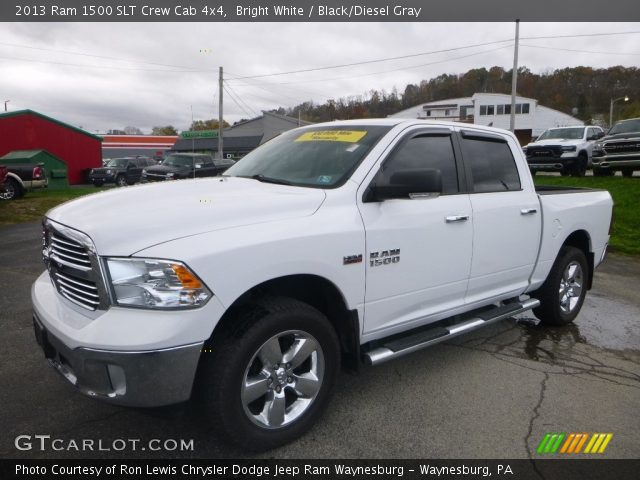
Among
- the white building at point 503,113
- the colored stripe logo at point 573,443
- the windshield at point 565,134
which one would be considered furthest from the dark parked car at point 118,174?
the white building at point 503,113

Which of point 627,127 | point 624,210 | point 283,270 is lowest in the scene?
point 624,210

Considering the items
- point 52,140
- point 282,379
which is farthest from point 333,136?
point 52,140

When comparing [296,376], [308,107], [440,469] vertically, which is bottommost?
[440,469]

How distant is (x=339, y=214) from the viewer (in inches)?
115

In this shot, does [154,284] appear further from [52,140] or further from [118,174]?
[52,140]

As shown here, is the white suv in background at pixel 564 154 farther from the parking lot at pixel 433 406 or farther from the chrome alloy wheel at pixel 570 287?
the parking lot at pixel 433 406

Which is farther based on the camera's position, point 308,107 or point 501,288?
point 308,107

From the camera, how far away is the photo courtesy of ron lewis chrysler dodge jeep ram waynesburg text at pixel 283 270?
2.29m

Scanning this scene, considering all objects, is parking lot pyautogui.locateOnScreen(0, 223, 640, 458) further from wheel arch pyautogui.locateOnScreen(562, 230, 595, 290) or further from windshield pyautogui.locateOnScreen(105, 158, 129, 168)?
windshield pyautogui.locateOnScreen(105, 158, 129, 168)

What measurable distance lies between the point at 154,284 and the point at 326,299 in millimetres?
1135

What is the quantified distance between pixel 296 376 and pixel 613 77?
287 feet

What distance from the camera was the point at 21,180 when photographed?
15.8 m

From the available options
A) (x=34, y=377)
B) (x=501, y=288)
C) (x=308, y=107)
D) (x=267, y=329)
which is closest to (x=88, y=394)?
(x=267, y=329)

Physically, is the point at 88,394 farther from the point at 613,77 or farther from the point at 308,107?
the point at 613,77
